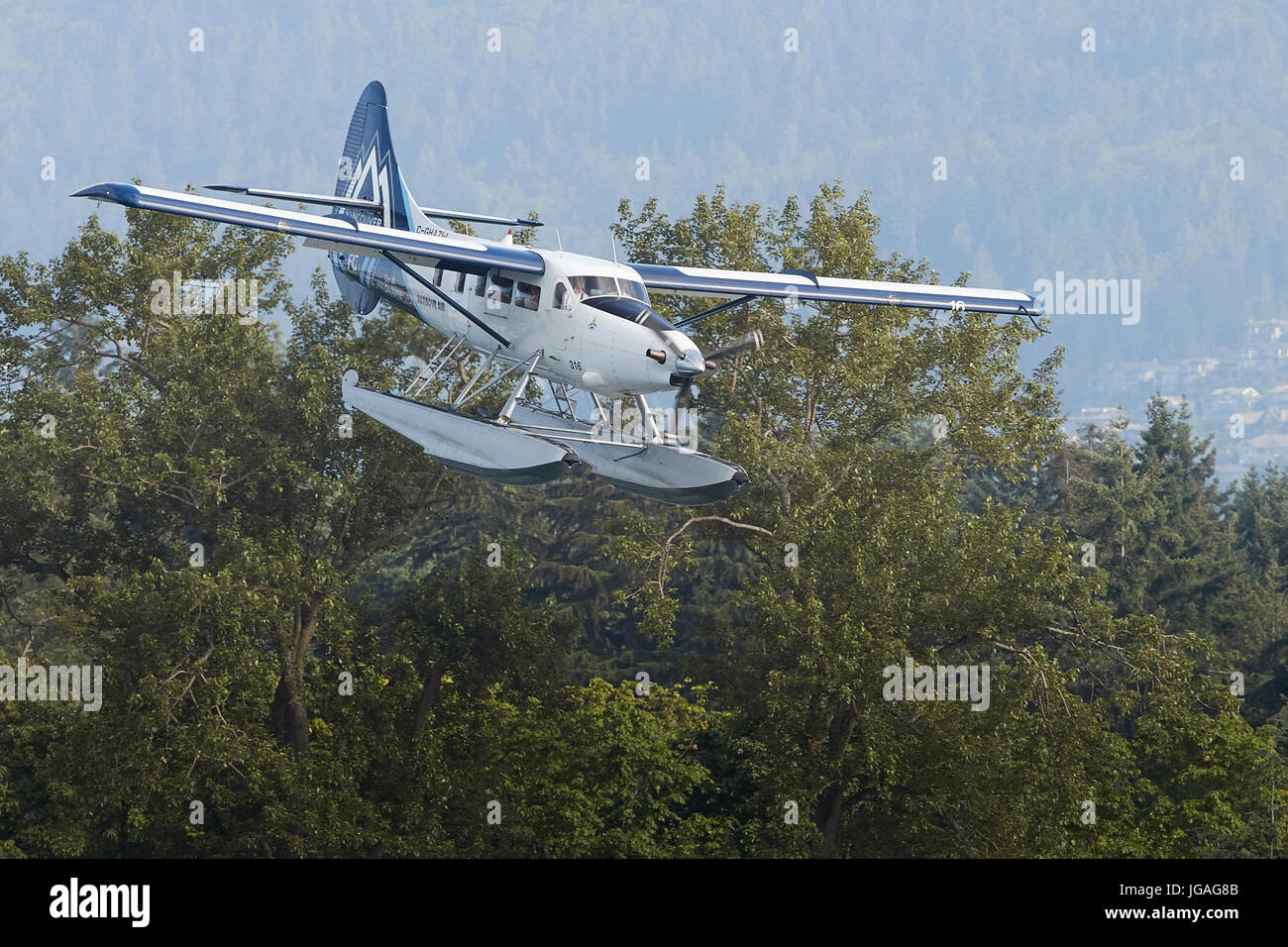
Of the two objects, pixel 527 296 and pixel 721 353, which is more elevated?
pixel 527 296

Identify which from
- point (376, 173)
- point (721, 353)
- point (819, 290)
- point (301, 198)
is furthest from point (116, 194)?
point (819, 290)

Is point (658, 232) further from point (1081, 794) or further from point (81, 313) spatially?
point (1081, 794)

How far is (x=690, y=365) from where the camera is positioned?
74.4 ft

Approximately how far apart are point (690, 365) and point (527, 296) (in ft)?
13.2

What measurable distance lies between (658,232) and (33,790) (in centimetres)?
1985

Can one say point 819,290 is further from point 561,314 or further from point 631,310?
point 561,314

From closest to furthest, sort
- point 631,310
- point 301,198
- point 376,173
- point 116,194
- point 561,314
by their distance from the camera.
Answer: point 116,194 → point 631,310 → point 561,314 → point 301,198 → point 376,173

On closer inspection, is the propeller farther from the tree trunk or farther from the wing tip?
the tree trunk

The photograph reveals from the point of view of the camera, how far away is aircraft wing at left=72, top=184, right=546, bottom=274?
23297 mm

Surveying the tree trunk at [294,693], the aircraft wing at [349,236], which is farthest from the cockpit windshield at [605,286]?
the tree trunk at [294,693]

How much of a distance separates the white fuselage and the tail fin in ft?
13.0

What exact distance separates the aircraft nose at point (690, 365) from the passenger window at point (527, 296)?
3.48 meters

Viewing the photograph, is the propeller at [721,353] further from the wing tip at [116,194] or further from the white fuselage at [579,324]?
the wing tip at [116,194]
